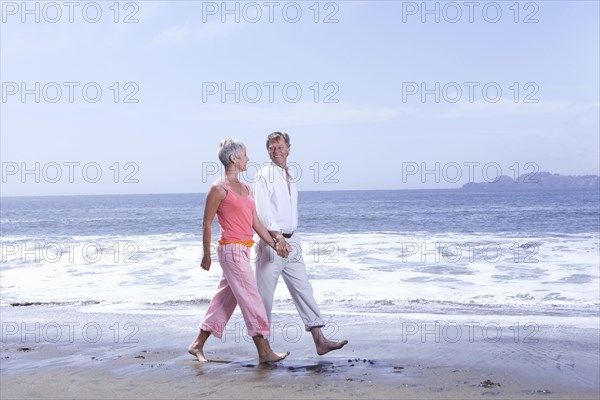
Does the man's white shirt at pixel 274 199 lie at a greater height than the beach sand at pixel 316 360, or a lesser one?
greater

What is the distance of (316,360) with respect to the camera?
17.1ft

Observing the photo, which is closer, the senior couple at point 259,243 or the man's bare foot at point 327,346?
the senior couple at point 259,243

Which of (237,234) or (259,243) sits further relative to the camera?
(259,243)

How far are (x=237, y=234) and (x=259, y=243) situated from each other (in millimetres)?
247

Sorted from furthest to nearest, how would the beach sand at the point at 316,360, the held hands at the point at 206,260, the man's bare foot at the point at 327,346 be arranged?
1. the man's bare foot at the point at 327,346
2. the held hands at the point at 206,260
3. the beach sand at the point at 316,360

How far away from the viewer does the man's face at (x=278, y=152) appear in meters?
5.16

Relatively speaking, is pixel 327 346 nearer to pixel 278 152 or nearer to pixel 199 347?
pixel 199 347

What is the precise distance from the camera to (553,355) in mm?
5258

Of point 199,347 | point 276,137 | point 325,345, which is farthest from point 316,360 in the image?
point 276,137

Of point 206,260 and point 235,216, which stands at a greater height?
point 235,216

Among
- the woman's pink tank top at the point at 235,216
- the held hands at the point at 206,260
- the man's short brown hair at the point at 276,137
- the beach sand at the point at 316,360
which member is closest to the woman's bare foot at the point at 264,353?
the beach sand at the point at 316,360

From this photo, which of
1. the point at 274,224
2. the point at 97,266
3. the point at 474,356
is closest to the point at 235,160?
the point at 274,224

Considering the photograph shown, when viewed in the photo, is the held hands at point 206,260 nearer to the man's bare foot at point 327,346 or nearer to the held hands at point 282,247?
the held hands at point 282,247

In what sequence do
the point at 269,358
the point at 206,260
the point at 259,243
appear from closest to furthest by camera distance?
the point at 206,260 → the point at 269,358 → the point at 259,243
